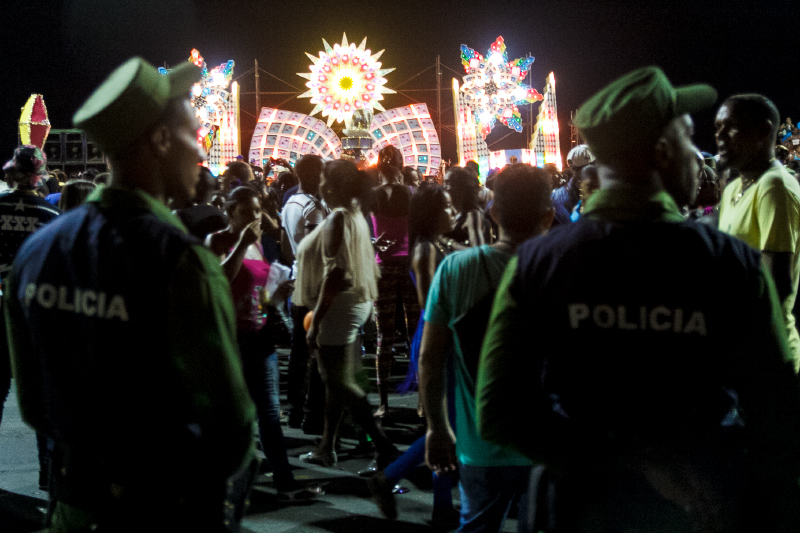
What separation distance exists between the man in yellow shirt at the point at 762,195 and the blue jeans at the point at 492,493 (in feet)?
5.14

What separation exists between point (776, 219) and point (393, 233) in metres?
3.41

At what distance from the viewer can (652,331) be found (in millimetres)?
1524

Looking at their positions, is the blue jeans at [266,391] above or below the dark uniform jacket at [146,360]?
below

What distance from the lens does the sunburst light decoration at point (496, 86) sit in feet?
117

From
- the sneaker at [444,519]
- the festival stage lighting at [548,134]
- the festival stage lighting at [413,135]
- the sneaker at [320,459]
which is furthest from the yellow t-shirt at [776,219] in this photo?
the festival stage lighting at [413,135]

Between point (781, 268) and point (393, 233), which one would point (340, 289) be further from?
point (781, 268)

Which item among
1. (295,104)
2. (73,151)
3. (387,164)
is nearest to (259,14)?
(295,104)

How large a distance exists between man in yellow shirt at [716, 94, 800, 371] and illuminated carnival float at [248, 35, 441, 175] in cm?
2930

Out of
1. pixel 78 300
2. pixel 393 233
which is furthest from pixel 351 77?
pixel 78 300

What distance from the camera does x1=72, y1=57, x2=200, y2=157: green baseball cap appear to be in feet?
5.64

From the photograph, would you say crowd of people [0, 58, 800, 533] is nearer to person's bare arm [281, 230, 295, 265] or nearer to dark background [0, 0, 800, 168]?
person's bare arm [281, 230, 295, 265]

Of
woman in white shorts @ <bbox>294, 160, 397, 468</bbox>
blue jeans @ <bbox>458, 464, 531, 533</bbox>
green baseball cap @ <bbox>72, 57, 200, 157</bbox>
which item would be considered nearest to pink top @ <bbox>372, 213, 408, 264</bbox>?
woman in white shorts @ <bbox>294, 160, 397, 468</bbox>

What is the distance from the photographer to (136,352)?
1658mm

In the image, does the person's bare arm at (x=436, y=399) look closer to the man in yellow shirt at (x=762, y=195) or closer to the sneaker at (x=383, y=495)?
the sneaker at (x=383, y=495)
